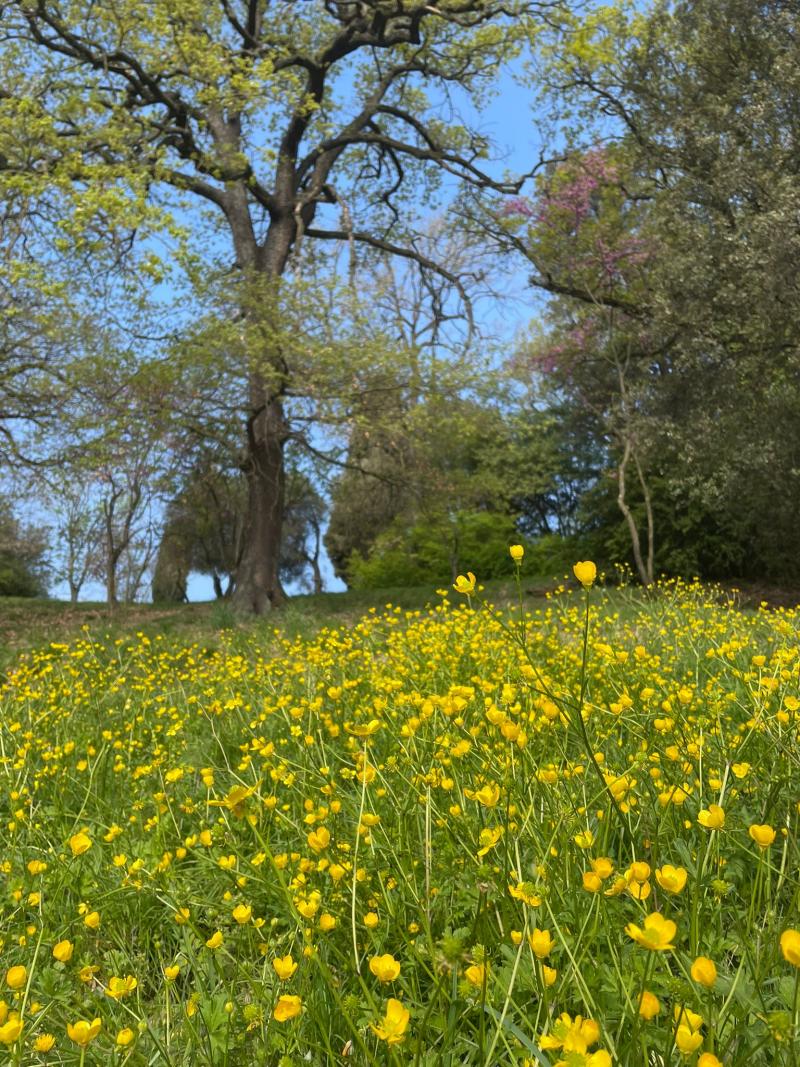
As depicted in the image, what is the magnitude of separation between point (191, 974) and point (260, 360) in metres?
10.7

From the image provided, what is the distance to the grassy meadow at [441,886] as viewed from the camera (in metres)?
1.33

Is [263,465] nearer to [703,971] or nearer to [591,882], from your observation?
[591,882]

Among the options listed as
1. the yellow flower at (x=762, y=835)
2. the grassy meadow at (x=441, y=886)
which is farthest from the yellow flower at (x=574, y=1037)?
the yellow flower at (x=762, y=835)

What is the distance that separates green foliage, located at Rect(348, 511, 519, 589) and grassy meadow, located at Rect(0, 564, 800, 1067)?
638 inches

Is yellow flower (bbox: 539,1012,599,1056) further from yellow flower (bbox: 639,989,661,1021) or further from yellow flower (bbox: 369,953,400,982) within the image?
yellow flower (bbox: 369,953,400,982)

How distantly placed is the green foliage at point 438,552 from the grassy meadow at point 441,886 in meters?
16.2

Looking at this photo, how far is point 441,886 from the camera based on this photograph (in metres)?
2.02

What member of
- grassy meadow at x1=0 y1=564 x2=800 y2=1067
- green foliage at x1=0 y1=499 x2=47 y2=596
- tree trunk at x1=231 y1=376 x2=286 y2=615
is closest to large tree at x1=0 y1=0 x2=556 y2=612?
tree trunk at x1=231 y1=376 x2=286 y2=615

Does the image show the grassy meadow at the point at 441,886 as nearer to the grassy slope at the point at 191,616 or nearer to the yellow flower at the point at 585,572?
the yellow flower at the point at 585,572

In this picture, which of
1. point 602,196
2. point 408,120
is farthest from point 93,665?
point 602,196

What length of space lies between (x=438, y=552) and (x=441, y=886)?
20024mm

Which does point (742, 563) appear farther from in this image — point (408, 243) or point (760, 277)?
point (408, 243)

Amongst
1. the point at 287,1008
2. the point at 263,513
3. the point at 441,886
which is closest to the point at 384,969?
the point at 287,1008

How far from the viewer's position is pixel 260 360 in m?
12.1
